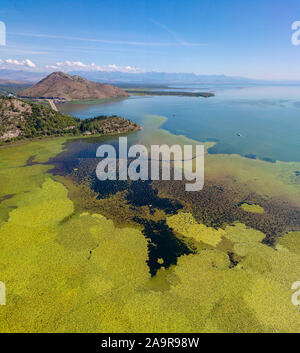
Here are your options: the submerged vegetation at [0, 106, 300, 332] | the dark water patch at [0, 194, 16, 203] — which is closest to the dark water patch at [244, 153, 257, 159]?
the submerged vegetation at [0, 106, 300, 332]

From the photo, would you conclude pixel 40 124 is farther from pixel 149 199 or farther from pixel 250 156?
pixel 250 156

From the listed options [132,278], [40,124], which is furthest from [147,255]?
[40,124]

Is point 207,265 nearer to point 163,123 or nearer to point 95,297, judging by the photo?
point 95,297

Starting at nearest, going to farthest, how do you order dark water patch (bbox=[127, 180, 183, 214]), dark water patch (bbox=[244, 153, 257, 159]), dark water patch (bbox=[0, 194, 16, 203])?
dark water patch (bbox=[127, 180, 183, 214]) < dark water patch (bbox=[0, 194, 16, 203]) < dark water patch (bbox=[244, 153, 257, 159])

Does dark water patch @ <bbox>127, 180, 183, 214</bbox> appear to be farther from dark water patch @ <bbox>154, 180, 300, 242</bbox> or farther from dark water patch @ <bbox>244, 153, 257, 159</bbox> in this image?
dark water patch @ <bbox>244, 153, 257, 159</bbox>

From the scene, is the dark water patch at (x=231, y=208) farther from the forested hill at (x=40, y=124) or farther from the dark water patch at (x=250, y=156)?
the forested hill at (x=40, y=124)
